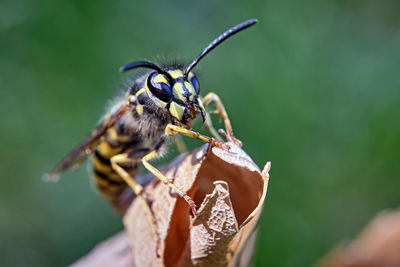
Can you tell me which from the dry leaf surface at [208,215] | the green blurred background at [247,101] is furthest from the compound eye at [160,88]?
the green blurred background at [247,101]

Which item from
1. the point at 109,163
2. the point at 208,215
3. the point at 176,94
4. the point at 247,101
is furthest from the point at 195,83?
the point at 247,101

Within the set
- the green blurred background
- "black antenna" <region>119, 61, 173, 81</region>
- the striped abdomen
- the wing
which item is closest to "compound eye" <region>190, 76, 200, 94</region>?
"black antenna" <region>119, 61, 173, 81</region>

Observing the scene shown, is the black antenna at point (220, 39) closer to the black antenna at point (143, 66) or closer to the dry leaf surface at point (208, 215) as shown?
the black antenna at point (143, 66)

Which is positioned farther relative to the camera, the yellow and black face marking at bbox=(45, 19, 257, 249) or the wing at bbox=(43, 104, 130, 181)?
the wing at bbox=(43, 104, 130, 181)

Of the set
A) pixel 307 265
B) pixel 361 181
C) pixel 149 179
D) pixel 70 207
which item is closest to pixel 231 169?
pixel 149 179

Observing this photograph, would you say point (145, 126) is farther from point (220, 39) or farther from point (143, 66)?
point (220, 39)

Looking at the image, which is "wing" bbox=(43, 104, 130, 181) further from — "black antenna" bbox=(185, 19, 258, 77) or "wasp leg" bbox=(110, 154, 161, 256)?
"black antenna" bbox=(185, 19, 258, 77)

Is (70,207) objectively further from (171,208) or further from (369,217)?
(171,208)
